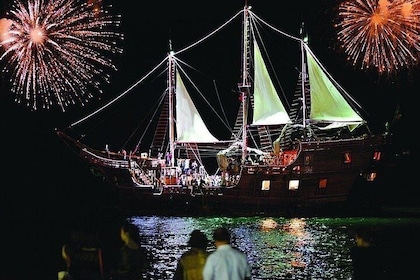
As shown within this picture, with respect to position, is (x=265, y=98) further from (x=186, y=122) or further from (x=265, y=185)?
(x=265, y=185)

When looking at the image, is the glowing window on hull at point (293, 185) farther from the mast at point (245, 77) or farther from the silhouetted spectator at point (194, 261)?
the silhouetted spectator at point (194, 261)

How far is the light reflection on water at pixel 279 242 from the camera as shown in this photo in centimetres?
2095

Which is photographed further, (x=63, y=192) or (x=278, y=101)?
(x=63, y=192)

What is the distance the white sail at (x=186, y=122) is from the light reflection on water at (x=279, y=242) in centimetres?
776

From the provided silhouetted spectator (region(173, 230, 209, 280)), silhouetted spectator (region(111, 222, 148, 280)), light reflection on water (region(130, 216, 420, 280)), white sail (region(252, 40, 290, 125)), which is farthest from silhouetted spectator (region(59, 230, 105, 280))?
white sail (region(252, 40, 290, 125))

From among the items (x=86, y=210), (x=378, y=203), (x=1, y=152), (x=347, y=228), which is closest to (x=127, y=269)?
(x=347, y=228)

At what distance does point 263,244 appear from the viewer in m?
28.0

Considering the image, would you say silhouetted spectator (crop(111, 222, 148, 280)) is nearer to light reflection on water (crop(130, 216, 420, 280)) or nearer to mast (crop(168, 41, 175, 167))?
light reflection on water (crop(130, 216, 420, 280))

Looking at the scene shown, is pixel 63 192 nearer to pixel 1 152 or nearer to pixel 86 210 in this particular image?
pixel 1 152

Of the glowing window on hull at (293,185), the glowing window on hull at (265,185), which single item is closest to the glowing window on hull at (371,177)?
the glowing window on hull at (293,185)

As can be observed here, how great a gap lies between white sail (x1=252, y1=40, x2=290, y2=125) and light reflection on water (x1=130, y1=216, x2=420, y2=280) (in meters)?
7.95

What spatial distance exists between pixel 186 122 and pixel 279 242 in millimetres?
23839

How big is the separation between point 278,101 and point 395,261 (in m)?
27.2

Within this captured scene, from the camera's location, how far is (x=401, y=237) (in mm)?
31672
